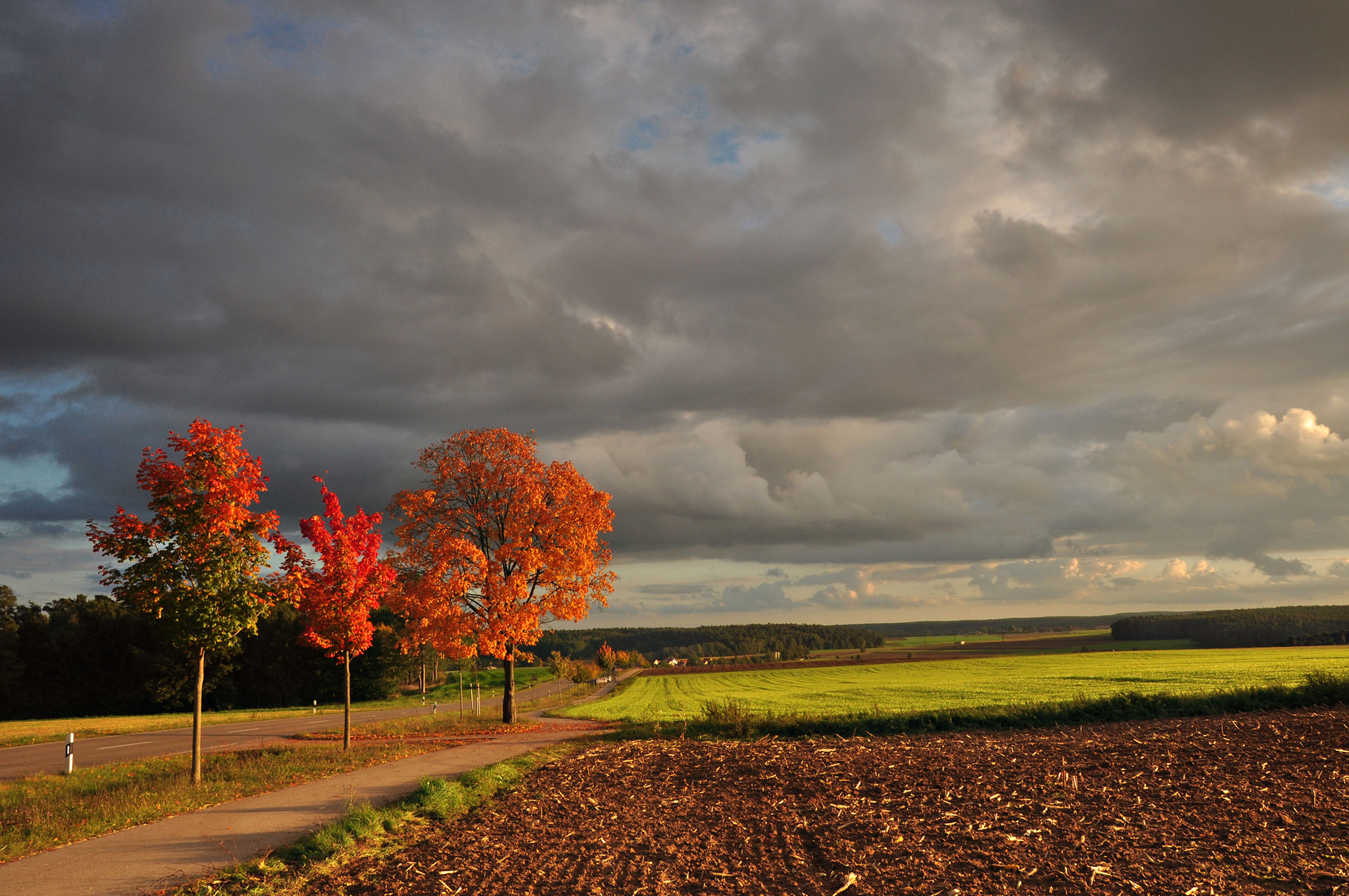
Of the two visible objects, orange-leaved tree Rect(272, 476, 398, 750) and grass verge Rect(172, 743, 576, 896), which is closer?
grass verge Rect(172, 743, 576, 896)

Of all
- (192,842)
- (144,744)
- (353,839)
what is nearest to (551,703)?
(144,744)

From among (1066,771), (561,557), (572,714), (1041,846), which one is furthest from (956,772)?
(572,714)

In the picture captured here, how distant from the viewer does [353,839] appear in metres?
10.1

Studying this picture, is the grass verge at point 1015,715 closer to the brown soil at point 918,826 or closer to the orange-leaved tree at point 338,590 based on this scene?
the brown soil at point 918,826

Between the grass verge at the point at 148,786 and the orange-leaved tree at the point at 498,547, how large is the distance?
376cm

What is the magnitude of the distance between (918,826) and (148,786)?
50.2 feet

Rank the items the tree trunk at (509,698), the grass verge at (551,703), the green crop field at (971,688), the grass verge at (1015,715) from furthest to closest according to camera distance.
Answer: the grass verge at (551,703) → the green crop field at (971,688) → the tree trunk at (509,698) → the grass verge at (1015,715)

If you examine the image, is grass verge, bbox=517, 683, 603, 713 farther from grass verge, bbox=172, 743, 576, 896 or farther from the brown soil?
the brown soil

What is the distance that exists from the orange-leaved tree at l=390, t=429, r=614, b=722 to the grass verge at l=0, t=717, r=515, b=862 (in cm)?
376

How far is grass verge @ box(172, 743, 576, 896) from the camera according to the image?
340 inches

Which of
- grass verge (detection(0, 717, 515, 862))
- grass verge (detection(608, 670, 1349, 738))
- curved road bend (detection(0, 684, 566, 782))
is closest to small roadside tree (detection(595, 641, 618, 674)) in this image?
curved road bend (detection(0, 684, 566, 782))

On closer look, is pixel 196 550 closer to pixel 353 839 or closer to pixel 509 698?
pixel 353 839

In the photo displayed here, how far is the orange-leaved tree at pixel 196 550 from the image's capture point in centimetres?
1605

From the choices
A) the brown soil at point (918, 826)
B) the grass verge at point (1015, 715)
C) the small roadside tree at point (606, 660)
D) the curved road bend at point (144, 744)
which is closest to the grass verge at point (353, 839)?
the brown soil at point (918, 826)
